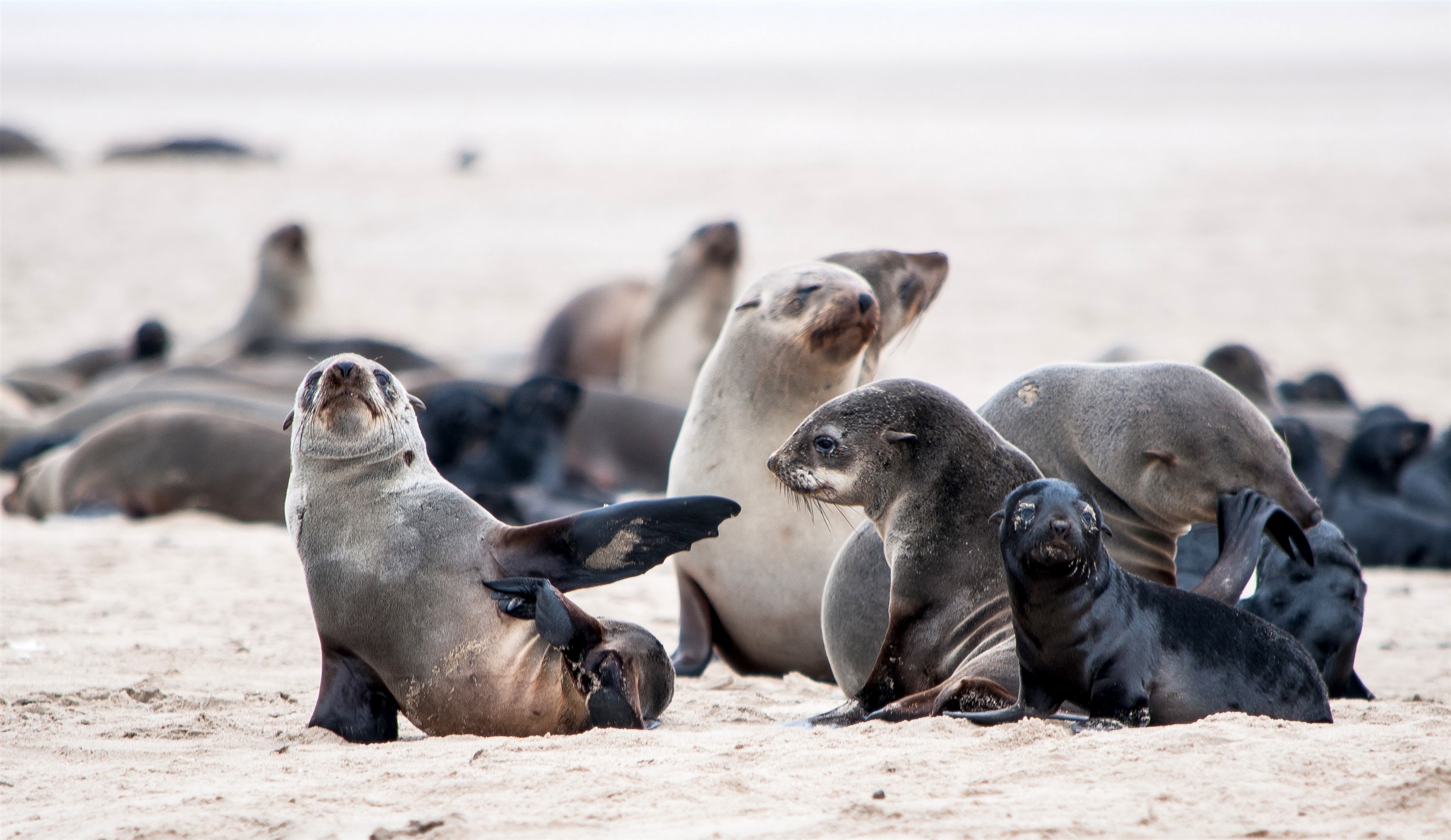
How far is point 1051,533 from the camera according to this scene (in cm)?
305

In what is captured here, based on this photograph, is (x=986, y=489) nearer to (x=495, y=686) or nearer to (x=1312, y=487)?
(x=495, y=686)

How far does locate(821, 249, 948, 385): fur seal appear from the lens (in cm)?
582

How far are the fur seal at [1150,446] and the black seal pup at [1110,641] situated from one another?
0.64 metres

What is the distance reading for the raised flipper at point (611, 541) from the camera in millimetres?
3473

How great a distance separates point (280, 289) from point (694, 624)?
880 centimetres

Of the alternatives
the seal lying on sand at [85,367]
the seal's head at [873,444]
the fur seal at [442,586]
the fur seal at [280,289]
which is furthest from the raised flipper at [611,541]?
the fur seal at [280,289]

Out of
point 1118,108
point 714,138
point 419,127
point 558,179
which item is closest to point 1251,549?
point 558,179

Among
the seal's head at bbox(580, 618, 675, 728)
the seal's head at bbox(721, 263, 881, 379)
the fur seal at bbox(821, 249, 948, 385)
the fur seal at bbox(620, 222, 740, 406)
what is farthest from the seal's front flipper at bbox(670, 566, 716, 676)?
the fur seal at bbox(620, 222, 740, 406)

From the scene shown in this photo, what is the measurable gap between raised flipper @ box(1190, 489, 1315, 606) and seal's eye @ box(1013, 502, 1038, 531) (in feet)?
2.42

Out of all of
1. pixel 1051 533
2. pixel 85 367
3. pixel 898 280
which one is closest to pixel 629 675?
pixel 1051 533

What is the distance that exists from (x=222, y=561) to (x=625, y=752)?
370 centimetres

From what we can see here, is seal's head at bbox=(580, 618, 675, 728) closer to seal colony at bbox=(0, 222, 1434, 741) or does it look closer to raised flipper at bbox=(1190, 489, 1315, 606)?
seal colony at bbox=(0, 222, 1434, 741)

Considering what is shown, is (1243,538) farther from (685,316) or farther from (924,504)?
(685,316)

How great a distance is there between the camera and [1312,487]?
6.75 meters
